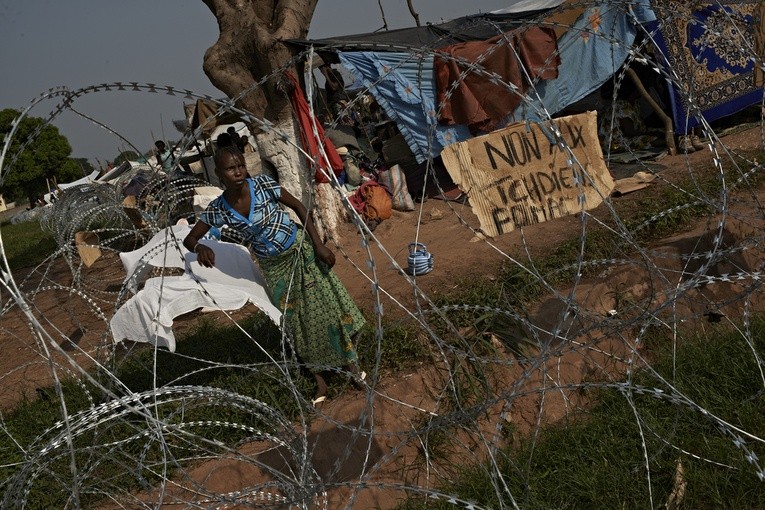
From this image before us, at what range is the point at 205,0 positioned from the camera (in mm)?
8922

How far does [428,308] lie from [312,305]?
1.61m

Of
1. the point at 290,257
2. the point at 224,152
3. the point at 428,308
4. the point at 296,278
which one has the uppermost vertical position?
the point at 224,152

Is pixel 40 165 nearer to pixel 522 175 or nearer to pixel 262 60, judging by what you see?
pixel 262 60

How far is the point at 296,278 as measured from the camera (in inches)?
166

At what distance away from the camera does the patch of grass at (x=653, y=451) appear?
306 centimetres

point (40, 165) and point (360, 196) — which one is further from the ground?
point (40, 165)

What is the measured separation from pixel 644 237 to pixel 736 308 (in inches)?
53.3

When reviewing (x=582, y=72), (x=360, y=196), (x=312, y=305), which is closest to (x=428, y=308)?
(x=312, y=305)

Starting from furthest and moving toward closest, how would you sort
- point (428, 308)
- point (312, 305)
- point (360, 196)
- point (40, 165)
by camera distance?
point (40, 165) < point (360, 196) < point (428, 308) < point (312, 305)

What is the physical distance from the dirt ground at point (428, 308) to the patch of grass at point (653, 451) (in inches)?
9.0

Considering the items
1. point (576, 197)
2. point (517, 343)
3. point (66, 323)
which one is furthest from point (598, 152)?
point (66, 323)

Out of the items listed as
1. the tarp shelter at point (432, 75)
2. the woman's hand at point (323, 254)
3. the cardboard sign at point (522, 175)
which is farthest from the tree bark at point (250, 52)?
the cardboard sign at point (522, 175)

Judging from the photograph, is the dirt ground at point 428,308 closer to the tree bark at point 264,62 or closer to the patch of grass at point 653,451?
the patch of grass at point 653,451

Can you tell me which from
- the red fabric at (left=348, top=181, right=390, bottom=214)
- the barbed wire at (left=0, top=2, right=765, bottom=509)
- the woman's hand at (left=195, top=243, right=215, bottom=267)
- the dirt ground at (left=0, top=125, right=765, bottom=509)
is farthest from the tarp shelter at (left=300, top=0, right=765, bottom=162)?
the woman's hand at (left=195, top=243, right=215, bottom=267)
